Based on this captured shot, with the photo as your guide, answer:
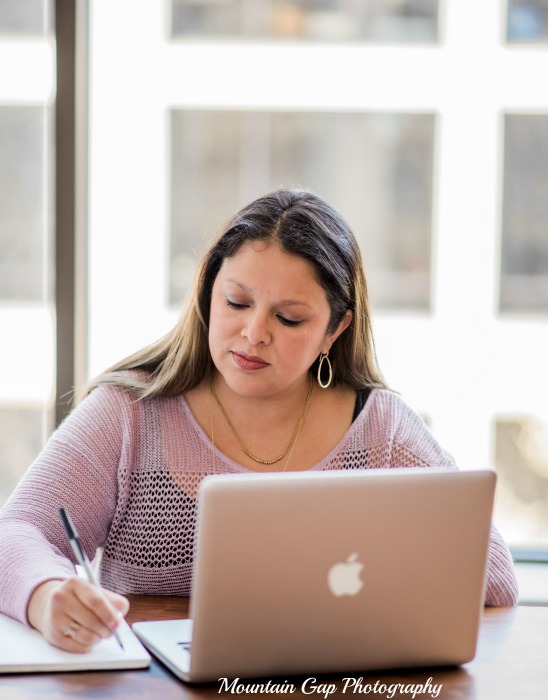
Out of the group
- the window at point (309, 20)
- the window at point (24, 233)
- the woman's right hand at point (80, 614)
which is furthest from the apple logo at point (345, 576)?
the window at point (309, 20)

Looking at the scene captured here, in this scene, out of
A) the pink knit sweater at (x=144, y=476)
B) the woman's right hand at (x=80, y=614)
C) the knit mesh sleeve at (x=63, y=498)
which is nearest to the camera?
the woman's right hand at (x=80, y=614)

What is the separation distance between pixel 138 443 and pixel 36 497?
9.3 inches

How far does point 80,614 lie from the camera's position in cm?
124

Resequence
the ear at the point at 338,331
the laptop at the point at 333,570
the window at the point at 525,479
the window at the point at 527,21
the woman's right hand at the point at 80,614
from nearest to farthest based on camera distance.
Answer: the laptop at the point at 333,570
the woman's right hand at the point at 80,614
the ear at the point at 338,331
the window at the point at 527,21
the window at the point at 525,479

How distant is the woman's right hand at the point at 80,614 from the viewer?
1.23 meters

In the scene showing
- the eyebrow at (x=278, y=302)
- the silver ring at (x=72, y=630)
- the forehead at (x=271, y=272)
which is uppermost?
the forehead at (x=271, y=272)

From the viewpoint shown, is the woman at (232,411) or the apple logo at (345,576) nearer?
the apple logo at (345,576)

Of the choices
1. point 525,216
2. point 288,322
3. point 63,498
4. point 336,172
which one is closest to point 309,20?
point 336,172

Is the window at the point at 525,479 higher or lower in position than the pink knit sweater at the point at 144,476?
lower

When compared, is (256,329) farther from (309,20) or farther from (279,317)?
(309,20)

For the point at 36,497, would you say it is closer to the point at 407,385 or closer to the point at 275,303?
the point at 275,303

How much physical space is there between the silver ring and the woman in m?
0.24

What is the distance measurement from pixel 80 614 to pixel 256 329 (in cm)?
59

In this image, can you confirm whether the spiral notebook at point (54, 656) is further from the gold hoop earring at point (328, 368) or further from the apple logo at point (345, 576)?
the gold hoop earring at point (328, 368)
